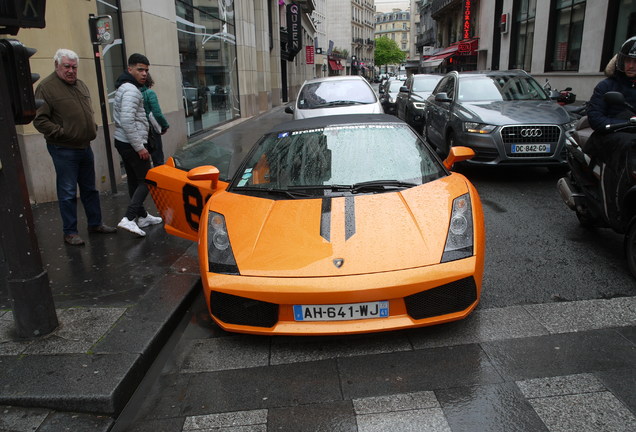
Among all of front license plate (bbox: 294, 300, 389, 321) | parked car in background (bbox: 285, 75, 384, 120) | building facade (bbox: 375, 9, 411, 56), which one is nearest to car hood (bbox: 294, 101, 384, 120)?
parked car in background (bbox: 285, 75, 384, 120)

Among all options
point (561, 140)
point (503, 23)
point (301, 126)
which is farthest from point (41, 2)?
point (503, 23)

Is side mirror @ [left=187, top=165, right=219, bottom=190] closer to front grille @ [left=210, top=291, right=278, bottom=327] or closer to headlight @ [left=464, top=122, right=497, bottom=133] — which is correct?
front grille @ [left=210, top=291, right=278, bottom=327]

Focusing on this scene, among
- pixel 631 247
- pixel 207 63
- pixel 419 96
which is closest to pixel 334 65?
pixel 207 63

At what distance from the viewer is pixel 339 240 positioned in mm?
3209

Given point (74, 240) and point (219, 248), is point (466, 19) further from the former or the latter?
point (219, 248)

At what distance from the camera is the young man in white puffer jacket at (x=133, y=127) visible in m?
5.32

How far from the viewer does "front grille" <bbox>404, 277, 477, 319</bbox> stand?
9.88 ft

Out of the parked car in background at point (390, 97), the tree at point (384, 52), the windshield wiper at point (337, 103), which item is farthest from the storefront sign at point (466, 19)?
the tree at point (384, 52)

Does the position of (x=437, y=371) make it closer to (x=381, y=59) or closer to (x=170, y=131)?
(x=170, y=131)

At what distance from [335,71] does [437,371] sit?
76.1 meters

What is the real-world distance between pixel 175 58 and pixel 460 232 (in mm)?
9828

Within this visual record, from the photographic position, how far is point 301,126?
466 cm

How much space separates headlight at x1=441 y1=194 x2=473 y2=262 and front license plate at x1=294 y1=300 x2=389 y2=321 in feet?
1.65

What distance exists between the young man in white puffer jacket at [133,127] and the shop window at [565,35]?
661 inches
